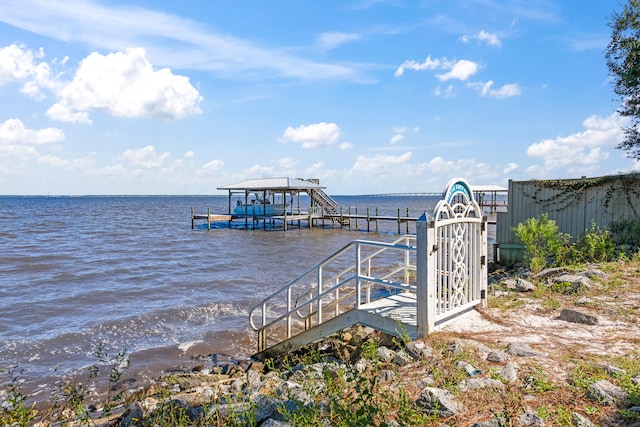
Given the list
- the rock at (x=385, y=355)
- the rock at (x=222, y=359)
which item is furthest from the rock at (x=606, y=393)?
the rock at (x=222, y=359)

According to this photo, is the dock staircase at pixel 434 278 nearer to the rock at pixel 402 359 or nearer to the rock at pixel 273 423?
the rock at pixel 402 359

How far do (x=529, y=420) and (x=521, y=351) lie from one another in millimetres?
1592

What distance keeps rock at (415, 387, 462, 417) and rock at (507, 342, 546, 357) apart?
4.61ft

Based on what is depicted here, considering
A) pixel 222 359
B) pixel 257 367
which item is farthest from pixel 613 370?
pixel 222 359

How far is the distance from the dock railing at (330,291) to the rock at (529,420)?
7.88 feet

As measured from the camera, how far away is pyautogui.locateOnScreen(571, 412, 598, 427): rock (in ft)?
10.6

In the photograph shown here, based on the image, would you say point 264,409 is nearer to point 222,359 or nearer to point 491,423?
point 491,423

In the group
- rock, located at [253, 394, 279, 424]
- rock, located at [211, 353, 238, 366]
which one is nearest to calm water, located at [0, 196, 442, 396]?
rock, located at [211, 353, 238, 366]

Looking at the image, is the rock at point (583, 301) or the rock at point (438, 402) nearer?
the rock at point (438, 402)

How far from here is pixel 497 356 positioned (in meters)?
4.69

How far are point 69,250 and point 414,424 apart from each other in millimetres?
26254

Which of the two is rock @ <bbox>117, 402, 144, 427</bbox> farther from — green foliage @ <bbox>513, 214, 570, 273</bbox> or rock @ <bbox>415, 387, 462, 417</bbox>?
green foliage @ <bbox>513, 214, 570, 273</bbox>

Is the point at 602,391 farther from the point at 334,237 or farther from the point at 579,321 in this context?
the point at 334,237

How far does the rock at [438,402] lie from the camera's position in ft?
11.8
